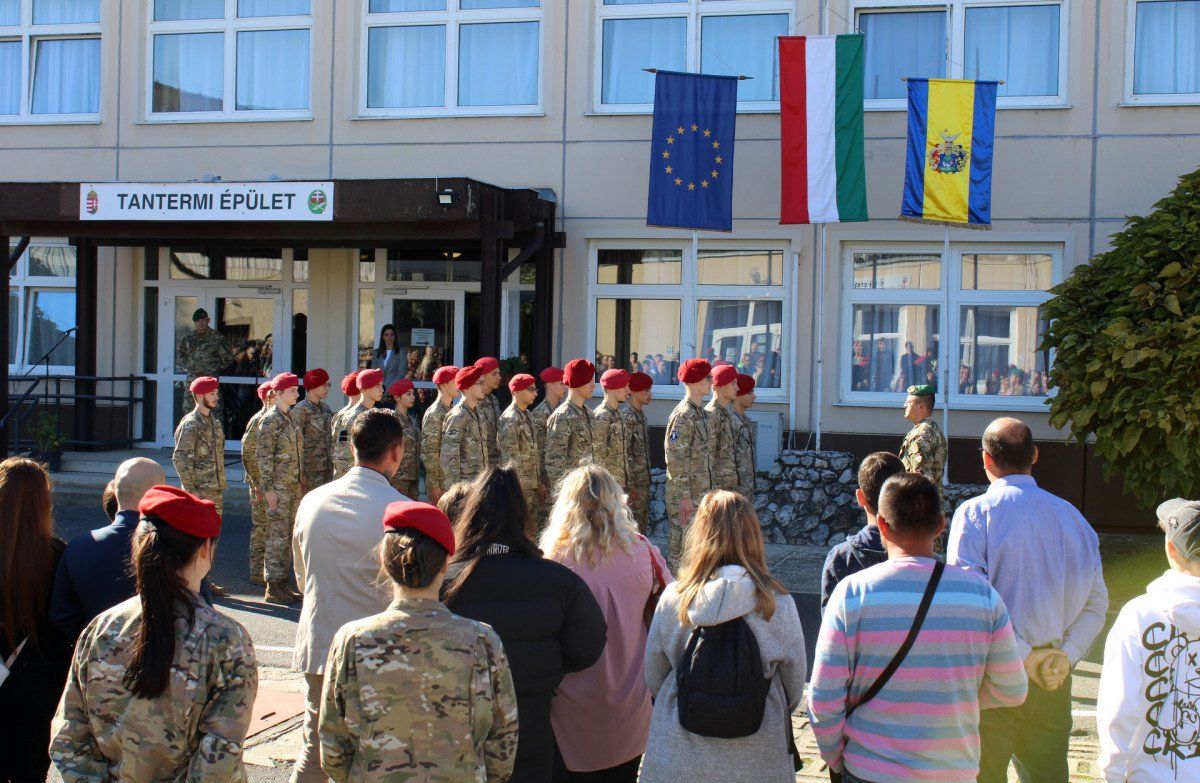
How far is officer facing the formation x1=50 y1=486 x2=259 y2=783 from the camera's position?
311 centimetres

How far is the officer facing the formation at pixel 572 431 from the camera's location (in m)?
9.92

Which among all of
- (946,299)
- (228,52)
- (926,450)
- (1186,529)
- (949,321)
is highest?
(228,52)

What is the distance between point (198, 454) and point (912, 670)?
25.0 ft

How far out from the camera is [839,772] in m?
3.60

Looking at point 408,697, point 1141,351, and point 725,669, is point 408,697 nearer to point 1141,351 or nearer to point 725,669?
point 725,669

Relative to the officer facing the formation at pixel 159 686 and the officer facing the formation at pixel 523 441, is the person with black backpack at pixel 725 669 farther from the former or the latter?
the officer facing the formation at pixel 523 441

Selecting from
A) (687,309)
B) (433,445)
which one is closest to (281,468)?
(433,445)

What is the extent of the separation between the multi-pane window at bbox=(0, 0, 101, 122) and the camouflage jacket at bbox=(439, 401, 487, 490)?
890 cm

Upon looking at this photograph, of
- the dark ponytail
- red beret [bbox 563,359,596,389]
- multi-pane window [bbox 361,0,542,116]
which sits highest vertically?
multi-pane window [bbox 361,0,542,116]

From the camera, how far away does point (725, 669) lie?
11.3ft

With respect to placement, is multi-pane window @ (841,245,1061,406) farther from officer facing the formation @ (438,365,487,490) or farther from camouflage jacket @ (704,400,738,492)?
officer facing the formation @ (438,365,487,490)

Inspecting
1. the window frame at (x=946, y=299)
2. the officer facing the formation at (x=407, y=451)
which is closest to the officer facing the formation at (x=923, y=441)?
the window frame at (x=946, y=299)

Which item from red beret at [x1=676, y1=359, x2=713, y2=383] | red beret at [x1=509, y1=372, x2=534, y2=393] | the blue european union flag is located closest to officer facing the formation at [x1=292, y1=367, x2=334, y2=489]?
red beret at [x1=509, y1=372, x2=534, y2=393]

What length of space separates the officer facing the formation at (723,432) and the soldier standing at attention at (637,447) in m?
0.77
